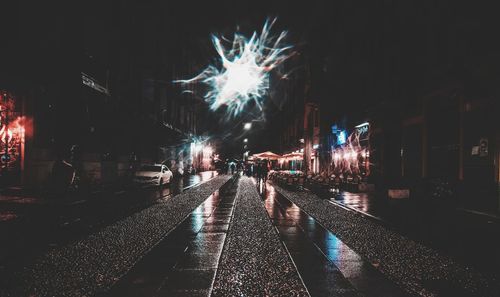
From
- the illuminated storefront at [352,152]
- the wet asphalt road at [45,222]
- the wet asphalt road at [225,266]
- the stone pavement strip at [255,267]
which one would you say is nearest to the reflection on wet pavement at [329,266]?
the wet asphalt road at [225,266]

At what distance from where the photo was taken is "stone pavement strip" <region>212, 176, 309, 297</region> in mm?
4383

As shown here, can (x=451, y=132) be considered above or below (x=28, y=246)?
above

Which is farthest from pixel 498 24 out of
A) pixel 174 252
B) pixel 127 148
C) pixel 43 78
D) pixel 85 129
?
pixel 127 148

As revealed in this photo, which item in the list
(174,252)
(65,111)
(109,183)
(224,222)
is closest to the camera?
(174,252)

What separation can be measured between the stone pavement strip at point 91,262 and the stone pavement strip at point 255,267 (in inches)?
60.2

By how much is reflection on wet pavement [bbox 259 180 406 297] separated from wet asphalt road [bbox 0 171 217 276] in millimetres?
4580

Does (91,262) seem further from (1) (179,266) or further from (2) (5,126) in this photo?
(2) (5,126)

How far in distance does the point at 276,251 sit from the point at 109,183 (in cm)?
1816

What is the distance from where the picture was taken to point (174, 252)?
6258 mm

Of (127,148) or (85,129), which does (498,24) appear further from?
(127,148)

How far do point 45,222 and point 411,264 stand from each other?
8.85 m

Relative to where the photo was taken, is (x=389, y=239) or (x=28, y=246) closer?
(x=28, y=246)

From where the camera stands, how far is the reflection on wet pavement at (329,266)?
448cm

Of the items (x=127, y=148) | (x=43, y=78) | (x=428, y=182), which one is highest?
(x=43, y=78)
